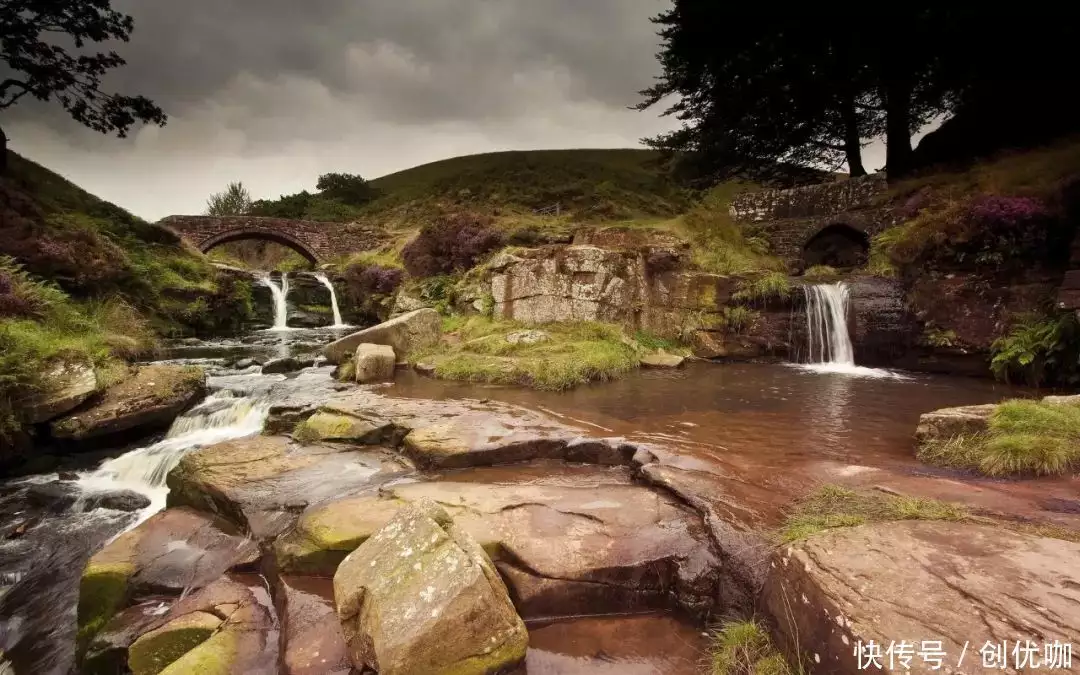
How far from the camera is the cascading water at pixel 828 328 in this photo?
10688mm

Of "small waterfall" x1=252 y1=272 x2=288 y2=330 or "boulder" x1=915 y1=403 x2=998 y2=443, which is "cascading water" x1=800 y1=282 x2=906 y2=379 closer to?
"boulder" x1=915 y1=403 x2=998 y2=443

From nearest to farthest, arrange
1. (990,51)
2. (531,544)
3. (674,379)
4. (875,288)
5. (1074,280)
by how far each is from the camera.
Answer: (531,544), (1074,280), (674,379), (875,288), (990,51)

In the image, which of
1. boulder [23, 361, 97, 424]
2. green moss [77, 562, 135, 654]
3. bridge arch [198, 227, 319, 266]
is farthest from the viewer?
bridge arch [198, 227, 319, 266]

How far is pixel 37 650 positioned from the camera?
3.39 metres

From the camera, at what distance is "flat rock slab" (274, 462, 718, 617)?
292cm

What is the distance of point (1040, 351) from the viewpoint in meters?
8.01

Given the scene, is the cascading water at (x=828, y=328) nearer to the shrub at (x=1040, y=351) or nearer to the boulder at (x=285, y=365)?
the shrub at (x=1040, y=351)

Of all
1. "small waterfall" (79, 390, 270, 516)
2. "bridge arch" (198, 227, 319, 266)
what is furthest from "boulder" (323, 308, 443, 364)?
"bridge arch" (198, 227, 319, 266)

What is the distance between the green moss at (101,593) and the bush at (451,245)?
11.7 meters

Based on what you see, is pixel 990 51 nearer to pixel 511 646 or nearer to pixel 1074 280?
pixel 1074 280

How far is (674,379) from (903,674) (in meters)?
7.90

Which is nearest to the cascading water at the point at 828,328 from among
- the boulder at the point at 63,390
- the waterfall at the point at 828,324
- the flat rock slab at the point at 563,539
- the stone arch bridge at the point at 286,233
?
the waterfall at the point at 828,324

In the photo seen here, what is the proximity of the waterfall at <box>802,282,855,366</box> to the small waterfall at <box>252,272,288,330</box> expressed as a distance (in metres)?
17.3

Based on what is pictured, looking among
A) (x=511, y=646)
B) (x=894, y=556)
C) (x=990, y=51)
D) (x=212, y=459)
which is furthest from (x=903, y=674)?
(x=990, y=51)
